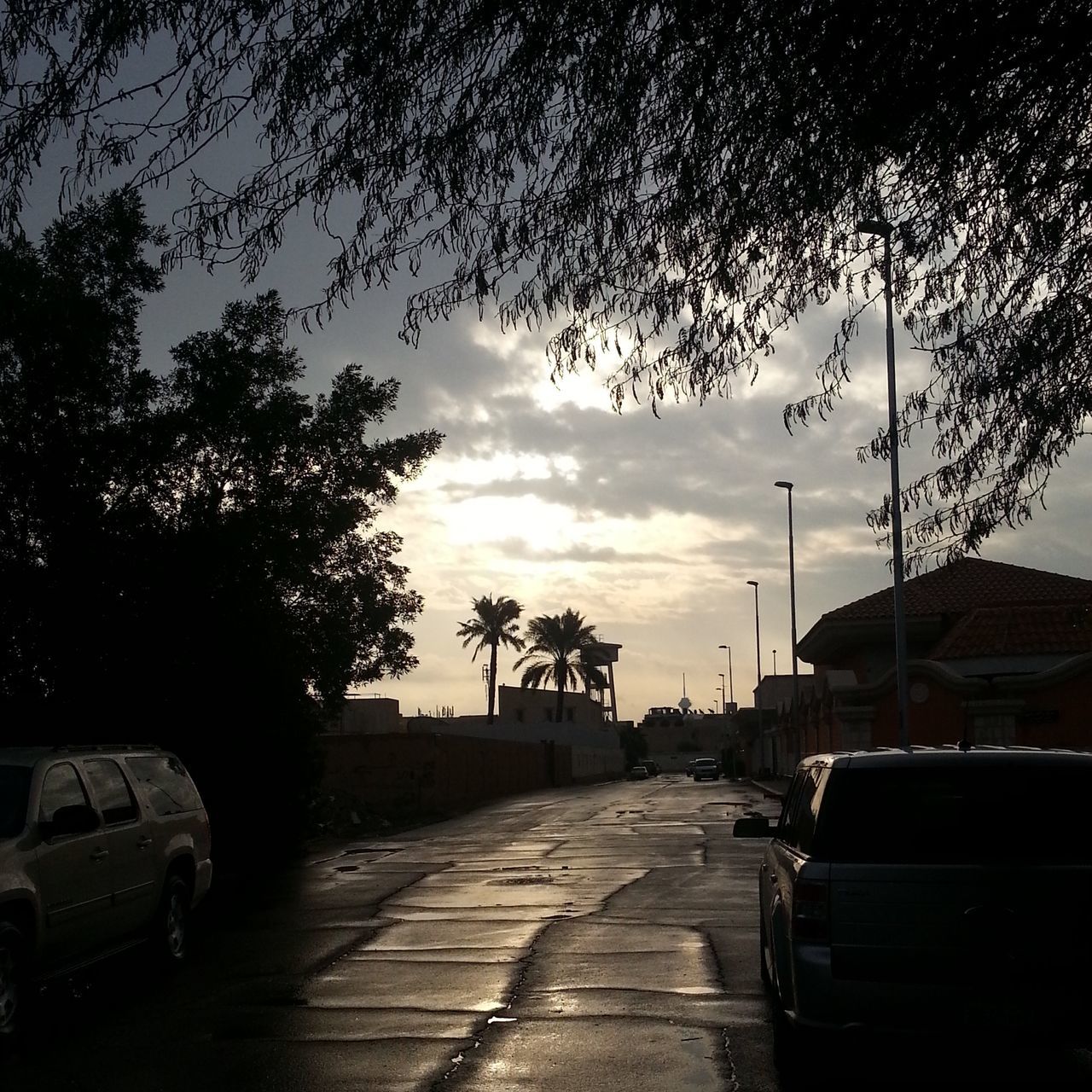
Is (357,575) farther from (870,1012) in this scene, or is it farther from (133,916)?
(870,1012)

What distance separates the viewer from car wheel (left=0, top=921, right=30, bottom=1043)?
848cm

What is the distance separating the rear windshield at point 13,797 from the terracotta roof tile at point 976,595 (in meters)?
39.2

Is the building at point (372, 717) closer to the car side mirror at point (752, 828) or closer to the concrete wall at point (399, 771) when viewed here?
the concrete wall at point (399, 771)

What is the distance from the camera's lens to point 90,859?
32.7 feet

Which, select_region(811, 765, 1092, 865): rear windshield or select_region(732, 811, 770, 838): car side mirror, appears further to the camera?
select_region(732, 811, 770, 838): car side mirror

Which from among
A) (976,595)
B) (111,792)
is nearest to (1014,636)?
(976,595)

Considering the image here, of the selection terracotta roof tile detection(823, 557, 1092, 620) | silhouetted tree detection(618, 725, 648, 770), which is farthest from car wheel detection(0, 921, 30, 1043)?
silhouetted tree detection(618, 725, 648, 770)

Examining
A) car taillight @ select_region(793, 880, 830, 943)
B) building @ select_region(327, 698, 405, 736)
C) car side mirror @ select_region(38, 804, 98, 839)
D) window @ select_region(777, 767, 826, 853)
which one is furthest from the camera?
building @ select_region(327, 698, 405, 736)

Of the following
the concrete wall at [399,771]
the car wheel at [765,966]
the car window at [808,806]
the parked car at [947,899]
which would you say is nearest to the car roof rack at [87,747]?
the car wheel at [765,966]

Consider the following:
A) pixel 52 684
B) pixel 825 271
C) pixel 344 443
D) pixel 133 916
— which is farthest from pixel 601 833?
pixel 825 271

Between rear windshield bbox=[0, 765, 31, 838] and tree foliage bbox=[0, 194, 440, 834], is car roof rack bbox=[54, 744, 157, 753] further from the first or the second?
tree foliage bbox=[0, 194, 440, 834]

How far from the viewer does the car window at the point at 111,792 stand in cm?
1074

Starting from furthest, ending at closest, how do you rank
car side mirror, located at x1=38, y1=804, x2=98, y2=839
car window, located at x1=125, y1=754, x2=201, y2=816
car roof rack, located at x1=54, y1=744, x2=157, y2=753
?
car window, located at x1=125, y1=754, x2=201, y2=816, car roof rack, located at x1=54, y1=744, x2=157, y2=753, car side mirror, located at x1=38, y1=804, x2=98, y2=839

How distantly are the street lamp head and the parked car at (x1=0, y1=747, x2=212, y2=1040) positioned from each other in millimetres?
6663
